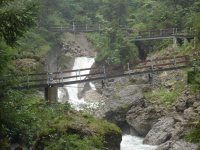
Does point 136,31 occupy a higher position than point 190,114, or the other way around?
point 136,31

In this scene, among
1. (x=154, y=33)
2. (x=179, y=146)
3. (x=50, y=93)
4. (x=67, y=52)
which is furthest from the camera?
(x=67, y=52)

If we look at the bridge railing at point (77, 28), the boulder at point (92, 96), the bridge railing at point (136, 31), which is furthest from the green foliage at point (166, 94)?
the bridge railing at point (77, 28)

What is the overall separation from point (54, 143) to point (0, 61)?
377cm

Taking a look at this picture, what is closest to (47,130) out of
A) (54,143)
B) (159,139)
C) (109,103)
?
(54,143)

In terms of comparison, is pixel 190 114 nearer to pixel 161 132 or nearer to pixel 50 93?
pixel 161 132

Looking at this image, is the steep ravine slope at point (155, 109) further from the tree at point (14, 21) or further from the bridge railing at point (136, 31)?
the tree at point (14, 21)

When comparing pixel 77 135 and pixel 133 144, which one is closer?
pixel 77 135

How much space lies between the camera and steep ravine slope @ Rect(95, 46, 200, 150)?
9.69 m

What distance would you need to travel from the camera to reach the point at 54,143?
612 cm

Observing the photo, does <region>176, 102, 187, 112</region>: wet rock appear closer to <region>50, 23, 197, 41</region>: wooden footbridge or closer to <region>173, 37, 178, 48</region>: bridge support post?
<region>50, 23, 197, 41</region>: wooden footbridge

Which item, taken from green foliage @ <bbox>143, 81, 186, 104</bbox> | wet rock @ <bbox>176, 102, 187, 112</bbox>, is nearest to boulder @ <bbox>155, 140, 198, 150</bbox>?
wet rock @ <bbox>176, 102, 187, 112</bbox>

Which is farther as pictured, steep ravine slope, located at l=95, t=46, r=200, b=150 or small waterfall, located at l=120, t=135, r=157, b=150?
small waterfall, located at l=120, t=135, r=157, b=150

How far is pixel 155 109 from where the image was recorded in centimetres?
1248

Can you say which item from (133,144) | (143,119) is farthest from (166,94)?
(133,144)
